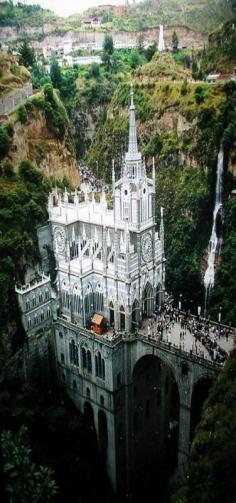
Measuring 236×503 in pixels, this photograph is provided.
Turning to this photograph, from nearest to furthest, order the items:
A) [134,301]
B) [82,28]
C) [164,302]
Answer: [134,301], [164,302], [82,28]

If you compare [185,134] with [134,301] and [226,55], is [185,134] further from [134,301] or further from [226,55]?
[134,301]

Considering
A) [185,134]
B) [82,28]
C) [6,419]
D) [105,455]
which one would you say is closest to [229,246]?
[185,134]

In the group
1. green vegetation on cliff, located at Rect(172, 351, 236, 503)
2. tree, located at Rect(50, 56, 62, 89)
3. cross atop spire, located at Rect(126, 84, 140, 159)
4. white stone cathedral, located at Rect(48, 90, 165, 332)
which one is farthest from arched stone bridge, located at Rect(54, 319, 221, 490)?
tree, located at Rect(50, 56, 62, 89)

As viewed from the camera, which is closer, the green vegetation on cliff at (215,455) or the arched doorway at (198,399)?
the green vegetation on cliff at (215,455)

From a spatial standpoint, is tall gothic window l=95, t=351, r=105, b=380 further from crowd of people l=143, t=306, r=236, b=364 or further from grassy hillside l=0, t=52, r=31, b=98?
grassy hillside l=0, t=52, r=31, b=98

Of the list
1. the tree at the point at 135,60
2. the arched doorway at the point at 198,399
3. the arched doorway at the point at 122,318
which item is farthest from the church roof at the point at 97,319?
the tree at the point at 135,60

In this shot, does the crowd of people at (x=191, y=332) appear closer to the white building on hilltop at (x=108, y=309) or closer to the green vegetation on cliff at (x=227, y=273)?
the white building on hilltop at (x=108, y=309)
